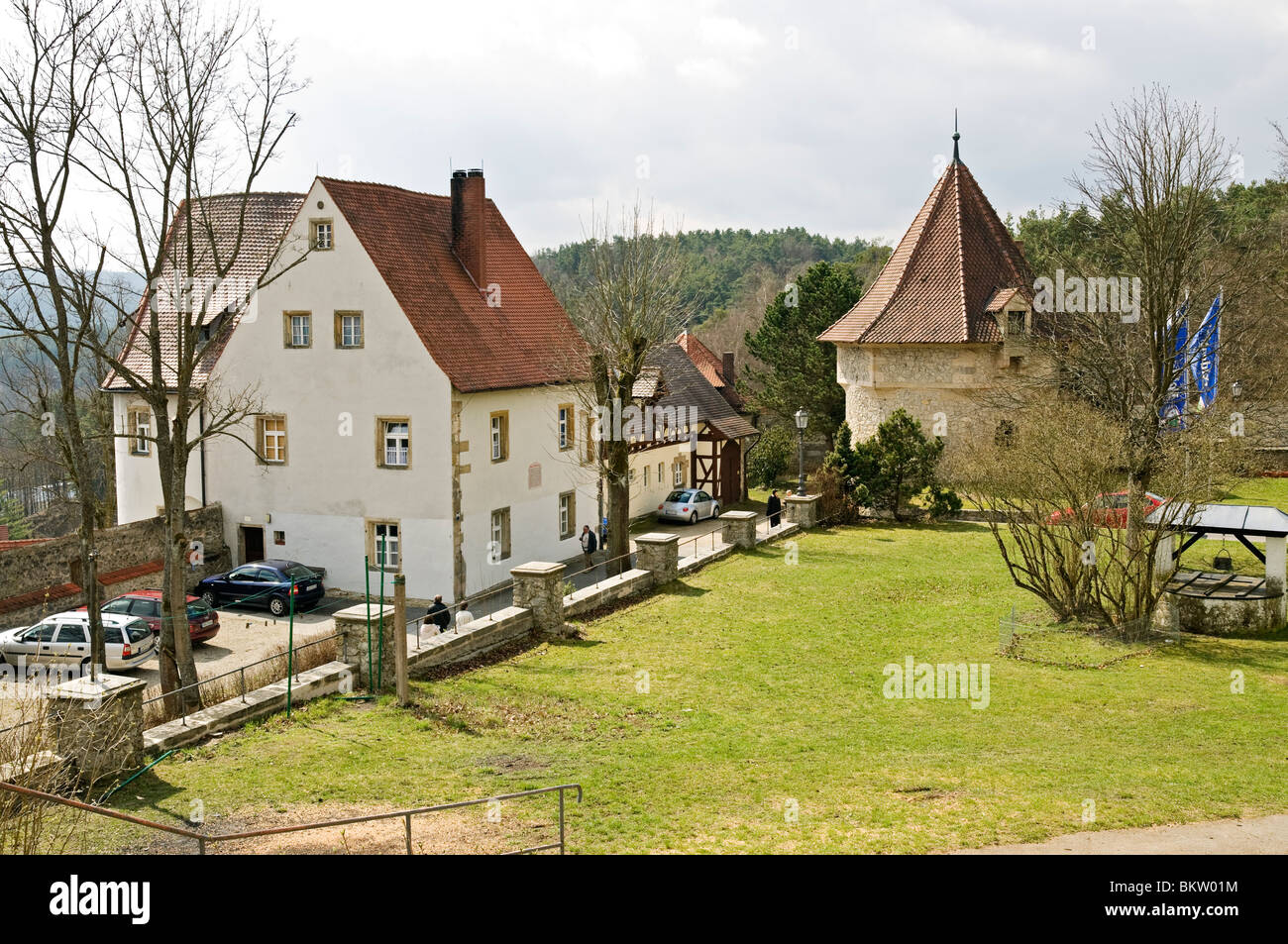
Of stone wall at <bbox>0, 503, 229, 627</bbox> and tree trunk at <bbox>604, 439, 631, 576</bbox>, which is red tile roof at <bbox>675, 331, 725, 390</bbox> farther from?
stone wall at <bbox>0, 503, 229, 627</bbox>

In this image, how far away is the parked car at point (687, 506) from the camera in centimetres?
3772

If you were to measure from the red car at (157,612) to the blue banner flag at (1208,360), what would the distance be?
21383mm

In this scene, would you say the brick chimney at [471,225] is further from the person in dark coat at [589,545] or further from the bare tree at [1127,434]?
the bare tree at [1127,434]

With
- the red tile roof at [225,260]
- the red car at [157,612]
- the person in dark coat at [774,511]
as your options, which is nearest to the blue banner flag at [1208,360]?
the person in dark coat at [774,511]

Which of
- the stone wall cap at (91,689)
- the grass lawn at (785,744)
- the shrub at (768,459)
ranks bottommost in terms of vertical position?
the grass lawn at (785,744)

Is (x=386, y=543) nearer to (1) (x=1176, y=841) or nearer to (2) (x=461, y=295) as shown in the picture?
(2) (x=461, y=295)

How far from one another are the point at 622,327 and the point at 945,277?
16604mm

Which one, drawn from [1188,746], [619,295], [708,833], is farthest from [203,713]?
[619,295]

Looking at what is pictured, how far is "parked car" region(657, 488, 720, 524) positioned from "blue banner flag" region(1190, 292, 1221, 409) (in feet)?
50.2

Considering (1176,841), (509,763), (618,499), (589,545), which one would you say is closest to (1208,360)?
(618,499)

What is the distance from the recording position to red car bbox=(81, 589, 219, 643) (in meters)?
23.0

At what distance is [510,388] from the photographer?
2866 cm

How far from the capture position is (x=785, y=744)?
13836 mm

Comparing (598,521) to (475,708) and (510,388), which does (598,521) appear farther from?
(475,708)
